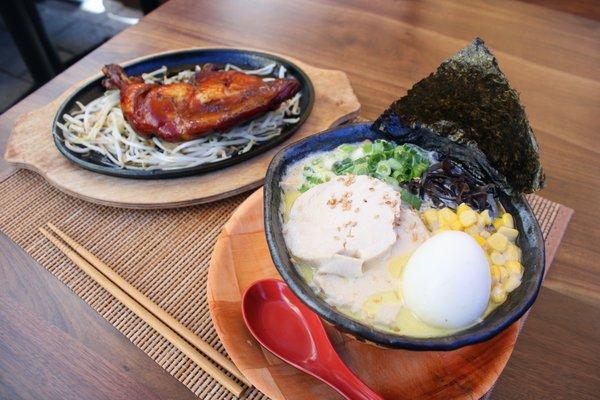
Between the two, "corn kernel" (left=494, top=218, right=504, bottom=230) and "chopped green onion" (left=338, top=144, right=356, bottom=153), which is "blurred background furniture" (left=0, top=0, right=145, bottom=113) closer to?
"chopped green onion" (left=338, top=144, right=356, bottom=153)

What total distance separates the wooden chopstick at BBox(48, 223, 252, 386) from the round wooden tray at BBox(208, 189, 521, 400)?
0.08 m

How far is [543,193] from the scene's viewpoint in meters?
1.77

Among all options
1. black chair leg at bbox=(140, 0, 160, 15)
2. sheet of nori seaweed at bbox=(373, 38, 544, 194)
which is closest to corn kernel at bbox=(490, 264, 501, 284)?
sheet of nori seaweed at bbox=(373, 38, 544, 194)

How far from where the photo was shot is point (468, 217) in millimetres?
1185

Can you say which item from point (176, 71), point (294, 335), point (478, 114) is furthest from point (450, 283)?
point (176, 71)

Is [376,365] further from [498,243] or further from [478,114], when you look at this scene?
[478,114]

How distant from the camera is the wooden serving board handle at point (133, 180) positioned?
1.64 meters

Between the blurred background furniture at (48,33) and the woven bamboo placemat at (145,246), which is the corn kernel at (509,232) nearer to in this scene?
the woven bamboo placemat at (145,246)

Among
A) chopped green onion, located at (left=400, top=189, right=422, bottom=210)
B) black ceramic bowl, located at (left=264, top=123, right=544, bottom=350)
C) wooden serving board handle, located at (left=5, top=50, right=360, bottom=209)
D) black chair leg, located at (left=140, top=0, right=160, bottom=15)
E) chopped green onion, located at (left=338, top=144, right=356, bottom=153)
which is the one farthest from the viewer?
black chair leg, located at (left=140, top=0, right=160, bottom=15)

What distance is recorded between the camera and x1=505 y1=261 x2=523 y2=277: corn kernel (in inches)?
44.1

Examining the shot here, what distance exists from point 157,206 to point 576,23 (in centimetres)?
243

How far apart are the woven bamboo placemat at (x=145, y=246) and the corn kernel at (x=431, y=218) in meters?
0.53

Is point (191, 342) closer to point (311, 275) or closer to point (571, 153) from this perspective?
point (311, 275)

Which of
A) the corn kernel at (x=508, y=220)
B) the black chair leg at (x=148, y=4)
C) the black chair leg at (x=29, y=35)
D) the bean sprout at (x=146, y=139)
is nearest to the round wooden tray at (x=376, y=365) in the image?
the corn kernel at (x=508, y=220)
